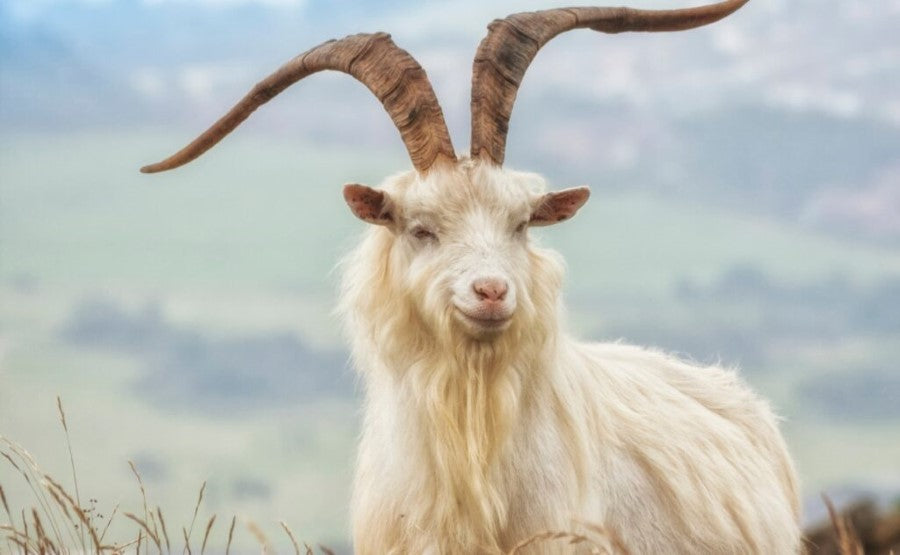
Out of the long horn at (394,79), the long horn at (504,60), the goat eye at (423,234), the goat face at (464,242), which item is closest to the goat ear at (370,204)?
the goat face at (464,242)

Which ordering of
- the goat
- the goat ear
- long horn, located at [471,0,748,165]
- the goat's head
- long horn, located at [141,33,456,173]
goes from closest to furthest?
the goat's head
the goat
the goat ear
long horn, located at [141,33,456,173]
long horn, located at [471,0,748,165]

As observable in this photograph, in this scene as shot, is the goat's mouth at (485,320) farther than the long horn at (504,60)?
No

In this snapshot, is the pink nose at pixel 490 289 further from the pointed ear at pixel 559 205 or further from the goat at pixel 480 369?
the pointed ear at pixel 559 205

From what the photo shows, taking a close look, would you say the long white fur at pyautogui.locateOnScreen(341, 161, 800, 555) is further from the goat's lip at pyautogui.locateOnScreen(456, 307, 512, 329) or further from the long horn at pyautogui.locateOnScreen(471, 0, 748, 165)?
the long horn at pyautogui.locateOnScreen(471, 0, 748, 165)

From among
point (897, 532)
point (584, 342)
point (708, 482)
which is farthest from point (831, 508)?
point (897, 532)

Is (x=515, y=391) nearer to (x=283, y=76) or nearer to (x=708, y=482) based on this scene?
(x=708, y=482)

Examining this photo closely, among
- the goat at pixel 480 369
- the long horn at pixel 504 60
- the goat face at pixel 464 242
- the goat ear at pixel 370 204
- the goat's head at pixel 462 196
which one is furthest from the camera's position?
the long horn at pixel 504 60

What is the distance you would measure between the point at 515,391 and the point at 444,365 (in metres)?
0.41

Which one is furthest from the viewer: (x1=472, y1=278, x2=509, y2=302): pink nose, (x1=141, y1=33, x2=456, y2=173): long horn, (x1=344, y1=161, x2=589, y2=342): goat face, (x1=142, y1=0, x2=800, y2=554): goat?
(x1=141, y1=33, x2=456, y2=173): long horn

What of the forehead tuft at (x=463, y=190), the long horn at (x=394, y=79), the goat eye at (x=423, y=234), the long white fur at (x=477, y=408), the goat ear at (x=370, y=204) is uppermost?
the long horn at (x=394, y=79)

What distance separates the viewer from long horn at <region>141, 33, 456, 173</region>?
21.8ft

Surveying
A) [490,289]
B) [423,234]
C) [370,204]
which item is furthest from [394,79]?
[490,289]

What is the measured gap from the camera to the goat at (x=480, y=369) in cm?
626

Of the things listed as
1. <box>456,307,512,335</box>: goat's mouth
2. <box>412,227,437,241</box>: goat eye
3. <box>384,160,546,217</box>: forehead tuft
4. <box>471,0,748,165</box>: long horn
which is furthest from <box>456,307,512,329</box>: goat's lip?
<box>471,0,748,165</box>: long horn
